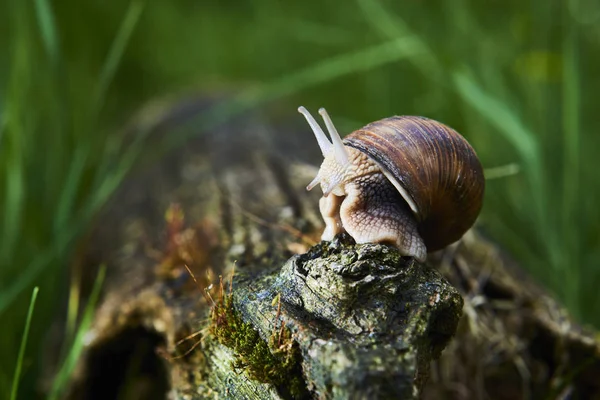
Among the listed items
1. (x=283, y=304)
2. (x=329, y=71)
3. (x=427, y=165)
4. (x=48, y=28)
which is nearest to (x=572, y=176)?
(x=329, y=71)

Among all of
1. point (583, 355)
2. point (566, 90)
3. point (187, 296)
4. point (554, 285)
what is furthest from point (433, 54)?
point (187, 296)

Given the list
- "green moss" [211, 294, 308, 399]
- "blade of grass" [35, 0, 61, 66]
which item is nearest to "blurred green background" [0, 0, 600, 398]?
"blade of grass" [35, 0, 61, 66]

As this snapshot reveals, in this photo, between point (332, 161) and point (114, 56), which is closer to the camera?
point (332, 161)

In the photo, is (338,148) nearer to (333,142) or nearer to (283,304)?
(333,142)

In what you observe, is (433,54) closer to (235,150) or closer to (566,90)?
(566,90)

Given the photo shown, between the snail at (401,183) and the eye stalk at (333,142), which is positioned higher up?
the eye stalk at (333,142)

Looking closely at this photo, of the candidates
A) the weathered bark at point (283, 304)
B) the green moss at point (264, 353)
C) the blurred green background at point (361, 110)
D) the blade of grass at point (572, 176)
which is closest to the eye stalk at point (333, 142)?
the weathered bark at point (283, 304)

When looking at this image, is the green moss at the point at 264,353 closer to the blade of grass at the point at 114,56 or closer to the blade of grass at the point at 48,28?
the blade of grass at the point at 114,56
